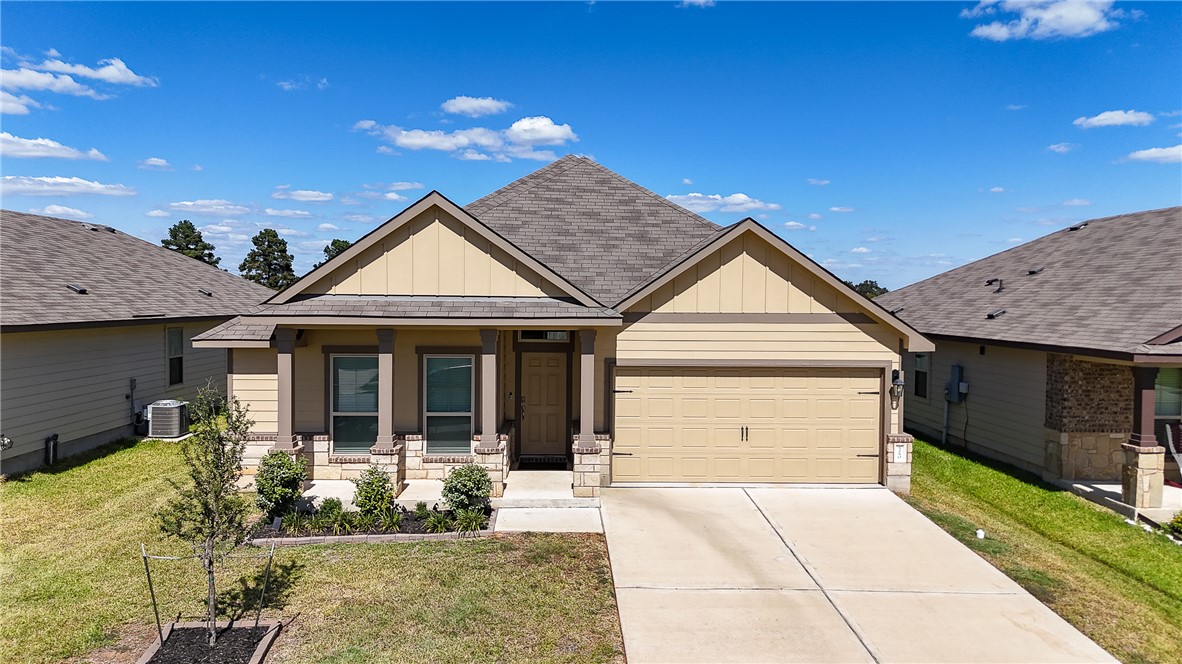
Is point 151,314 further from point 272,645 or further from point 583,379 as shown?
point 272,645

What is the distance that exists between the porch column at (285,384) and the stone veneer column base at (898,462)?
35.3 feet

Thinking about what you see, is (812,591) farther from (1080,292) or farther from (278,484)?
(1080,292)

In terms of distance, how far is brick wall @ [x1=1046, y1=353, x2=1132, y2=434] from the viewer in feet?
39.4

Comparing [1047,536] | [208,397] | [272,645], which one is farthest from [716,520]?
[208,397]

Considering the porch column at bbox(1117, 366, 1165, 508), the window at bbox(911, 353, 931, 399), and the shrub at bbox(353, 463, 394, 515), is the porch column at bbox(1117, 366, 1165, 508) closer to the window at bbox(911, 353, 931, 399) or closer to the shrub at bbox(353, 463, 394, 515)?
the window at bbox(911, 353, 931, 399)

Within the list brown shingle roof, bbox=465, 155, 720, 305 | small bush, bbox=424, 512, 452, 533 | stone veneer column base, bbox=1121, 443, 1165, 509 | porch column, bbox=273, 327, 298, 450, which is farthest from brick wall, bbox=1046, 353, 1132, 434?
porch column, bbox=273, 327, 298, 450

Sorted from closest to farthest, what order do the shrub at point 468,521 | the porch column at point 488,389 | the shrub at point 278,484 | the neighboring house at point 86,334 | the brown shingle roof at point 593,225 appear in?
1. the shrub at point 468,521
2. the shrub at point 278,484
3. the porch column at point 488,389
4. the neighboring house at point 86,334
5. the brown shingle roof at point 593,225

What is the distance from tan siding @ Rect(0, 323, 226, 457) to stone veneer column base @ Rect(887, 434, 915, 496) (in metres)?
16.4

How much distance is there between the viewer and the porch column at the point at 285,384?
35.0ft

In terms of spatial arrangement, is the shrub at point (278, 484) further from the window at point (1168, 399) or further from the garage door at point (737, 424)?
the window at point (1168, 399)

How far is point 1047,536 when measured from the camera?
9.62m

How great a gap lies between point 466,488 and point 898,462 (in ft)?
25.8

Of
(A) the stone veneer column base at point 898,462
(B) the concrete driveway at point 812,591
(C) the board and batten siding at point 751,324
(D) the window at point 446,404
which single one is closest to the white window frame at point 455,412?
(D) the window at point 446,404

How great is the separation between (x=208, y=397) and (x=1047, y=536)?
38.7 feet
